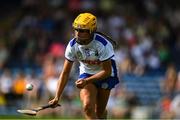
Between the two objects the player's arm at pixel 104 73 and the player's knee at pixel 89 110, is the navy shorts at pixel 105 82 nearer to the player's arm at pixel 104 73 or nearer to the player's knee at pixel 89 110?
the player's arm at pixel 104 73

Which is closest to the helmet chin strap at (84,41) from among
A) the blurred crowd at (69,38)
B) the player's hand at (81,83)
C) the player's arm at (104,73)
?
the player's arm at (104,73)

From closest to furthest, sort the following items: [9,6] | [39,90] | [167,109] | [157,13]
→ [167,109]
[39,90]
[157,13]
[9,6]

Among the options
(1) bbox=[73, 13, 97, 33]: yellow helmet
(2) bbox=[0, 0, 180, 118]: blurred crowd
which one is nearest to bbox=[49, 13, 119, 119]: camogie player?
(1) bbox=[73, 13, 97, 33]: yellow helmet

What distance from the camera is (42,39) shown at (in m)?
26.5

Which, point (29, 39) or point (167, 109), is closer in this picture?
point (167, 109)

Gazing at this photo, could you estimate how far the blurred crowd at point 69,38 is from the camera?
2402cm

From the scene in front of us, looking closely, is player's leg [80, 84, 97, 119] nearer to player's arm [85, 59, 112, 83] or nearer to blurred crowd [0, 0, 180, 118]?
player's arm [85, 59, 112, 83]

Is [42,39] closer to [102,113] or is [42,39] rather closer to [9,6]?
[9,6]

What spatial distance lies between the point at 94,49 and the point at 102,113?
1260 mm

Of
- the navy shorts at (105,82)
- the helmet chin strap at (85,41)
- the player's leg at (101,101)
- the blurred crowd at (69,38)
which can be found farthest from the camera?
the blurred crowd at (69,38)

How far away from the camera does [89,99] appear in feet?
43.8

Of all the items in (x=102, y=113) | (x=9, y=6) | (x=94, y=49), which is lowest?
(x=102, y=113)

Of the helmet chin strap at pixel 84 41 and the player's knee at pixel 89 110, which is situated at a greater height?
the helmet chin strap at pixel 84 41

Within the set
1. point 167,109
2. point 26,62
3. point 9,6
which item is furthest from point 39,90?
point 9,6
